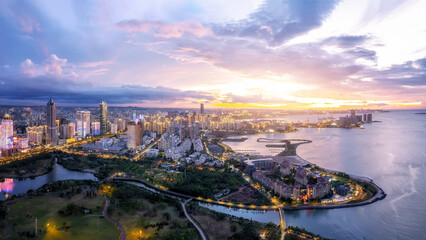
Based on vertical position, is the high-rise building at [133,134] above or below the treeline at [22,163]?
above

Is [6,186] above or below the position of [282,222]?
below

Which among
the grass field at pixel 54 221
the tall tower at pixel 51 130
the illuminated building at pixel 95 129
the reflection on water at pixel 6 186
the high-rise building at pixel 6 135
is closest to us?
the grass field at pixel 54 221

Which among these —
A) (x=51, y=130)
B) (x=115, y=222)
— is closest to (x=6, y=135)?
(x=51, y=130)

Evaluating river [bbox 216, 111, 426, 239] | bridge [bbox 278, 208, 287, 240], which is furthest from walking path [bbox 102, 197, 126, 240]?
bridge [bbox 278, 208, 287, 240]

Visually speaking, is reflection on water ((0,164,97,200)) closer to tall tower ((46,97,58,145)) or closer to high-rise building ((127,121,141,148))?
high-rise building ((127,121,141,148))

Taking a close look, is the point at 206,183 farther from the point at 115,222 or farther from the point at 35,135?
the point at 35,135

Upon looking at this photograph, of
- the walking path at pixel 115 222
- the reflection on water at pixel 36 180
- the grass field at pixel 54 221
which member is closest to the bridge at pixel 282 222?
the walking path at pixel 115 222

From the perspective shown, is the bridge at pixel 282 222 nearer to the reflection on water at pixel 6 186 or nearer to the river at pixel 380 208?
the river at pixel 380 208
